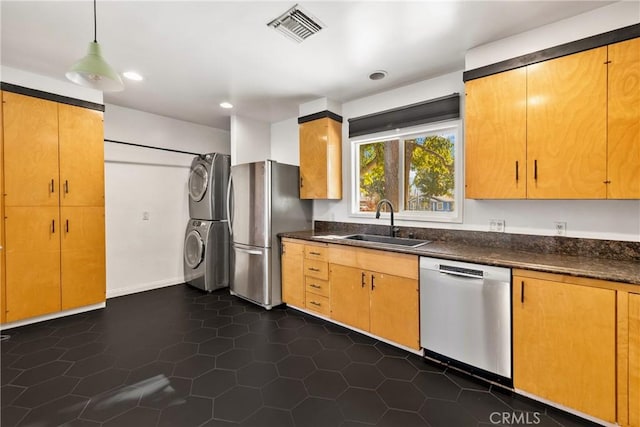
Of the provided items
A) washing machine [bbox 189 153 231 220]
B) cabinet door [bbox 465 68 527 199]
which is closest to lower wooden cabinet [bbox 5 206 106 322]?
washing machine [bbox 189 153 231 220]

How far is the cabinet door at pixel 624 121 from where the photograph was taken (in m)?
1.72

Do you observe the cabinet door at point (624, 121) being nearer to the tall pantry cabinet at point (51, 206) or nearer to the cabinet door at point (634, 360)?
the cabinet door at point (634, 360)

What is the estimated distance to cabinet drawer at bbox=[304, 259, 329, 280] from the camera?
9.85ft

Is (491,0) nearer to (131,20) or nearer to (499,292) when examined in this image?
(499,292)

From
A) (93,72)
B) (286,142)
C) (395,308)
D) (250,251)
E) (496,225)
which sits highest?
(286,142)

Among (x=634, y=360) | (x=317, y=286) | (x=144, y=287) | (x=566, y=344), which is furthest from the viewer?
(x=144, y=287)

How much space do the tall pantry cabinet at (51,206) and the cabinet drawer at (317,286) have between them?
2.45m

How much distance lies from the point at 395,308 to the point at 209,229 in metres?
2.86

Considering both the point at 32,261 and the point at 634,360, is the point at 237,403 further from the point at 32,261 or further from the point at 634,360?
the point at 32,261

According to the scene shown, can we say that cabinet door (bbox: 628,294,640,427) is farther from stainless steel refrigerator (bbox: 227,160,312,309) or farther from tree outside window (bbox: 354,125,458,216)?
stainless steel refrigerator (bbox: 227,160,312,309)

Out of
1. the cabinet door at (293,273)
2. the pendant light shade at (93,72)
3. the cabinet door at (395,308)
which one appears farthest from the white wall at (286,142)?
the pendant light shade at (93,72)

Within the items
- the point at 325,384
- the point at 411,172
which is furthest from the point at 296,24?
the point at 325,384

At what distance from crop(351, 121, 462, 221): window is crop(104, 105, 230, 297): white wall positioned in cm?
280

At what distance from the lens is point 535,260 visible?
1924 mm
